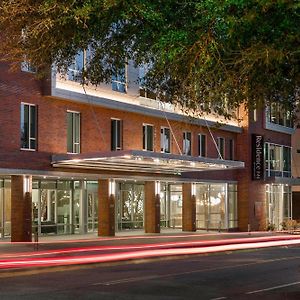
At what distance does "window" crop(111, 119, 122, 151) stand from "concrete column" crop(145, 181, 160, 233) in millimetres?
4427

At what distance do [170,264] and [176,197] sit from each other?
23.1 metres

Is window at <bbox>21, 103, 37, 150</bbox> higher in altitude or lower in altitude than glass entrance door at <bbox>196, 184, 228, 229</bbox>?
higher

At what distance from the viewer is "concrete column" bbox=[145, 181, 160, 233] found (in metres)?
41.1

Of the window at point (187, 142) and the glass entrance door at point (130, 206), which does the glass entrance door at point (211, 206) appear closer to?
the window at point (187, 142)

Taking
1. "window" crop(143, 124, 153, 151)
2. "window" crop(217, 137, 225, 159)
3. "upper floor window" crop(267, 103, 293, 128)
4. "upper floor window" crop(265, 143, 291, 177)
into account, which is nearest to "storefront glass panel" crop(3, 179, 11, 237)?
"window" crop(143, 124, 153, 151)

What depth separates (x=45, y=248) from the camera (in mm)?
27953

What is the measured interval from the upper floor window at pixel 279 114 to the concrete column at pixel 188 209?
7.08m

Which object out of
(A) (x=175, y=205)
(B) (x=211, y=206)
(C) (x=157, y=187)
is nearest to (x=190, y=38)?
(C) (x=157, y=187)

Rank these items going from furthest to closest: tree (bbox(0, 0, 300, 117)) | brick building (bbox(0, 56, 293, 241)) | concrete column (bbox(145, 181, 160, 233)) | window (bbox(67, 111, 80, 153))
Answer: concrete column (bbox(145, 181, 160, 233))
window (bbox(67, 111, 80, 153))
brick building (bbox(0, 56, 293, 241))
tree (bbox(0, 0, 300, 117))

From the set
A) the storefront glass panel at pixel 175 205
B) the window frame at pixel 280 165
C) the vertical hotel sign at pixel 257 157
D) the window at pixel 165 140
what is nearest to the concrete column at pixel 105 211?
the window at pixel 165 140

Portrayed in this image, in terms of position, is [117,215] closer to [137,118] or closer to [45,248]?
[137,118]

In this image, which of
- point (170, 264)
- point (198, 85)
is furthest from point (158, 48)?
point (170, 264)

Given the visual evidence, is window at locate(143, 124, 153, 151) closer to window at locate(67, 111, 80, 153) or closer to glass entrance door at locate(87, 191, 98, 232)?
glass entrance door at locate(87, 191, 98, 232)

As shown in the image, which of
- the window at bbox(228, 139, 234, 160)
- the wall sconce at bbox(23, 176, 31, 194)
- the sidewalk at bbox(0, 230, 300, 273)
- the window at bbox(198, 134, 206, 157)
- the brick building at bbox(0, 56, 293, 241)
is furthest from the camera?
the window at bbox(228, 139, 234, 160)
